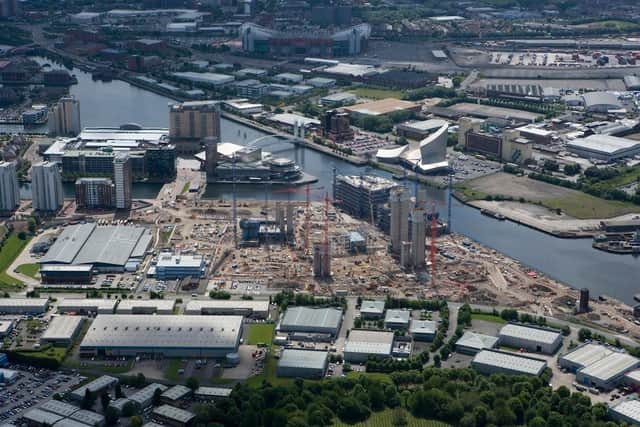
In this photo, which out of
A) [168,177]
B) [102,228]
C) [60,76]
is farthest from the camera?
[60,76]

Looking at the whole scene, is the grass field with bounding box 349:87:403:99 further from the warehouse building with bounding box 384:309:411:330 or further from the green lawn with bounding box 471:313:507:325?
the warehouse building with bounding box 384:309:411:330

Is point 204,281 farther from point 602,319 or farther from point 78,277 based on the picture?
point 602,319

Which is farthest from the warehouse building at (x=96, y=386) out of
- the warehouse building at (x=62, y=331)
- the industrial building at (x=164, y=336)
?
the warehouse building at (x=62, y=331)

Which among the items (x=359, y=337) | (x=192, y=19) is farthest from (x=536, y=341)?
(x=192, y=19)

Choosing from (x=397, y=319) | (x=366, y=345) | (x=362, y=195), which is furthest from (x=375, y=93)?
(x=366, y=345)

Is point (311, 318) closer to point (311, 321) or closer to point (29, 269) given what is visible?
point (311, 321)

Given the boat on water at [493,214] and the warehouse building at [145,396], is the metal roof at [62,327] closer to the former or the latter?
the warehouse building at [145,396]
